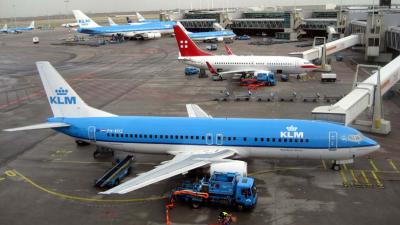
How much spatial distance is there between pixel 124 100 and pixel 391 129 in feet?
117

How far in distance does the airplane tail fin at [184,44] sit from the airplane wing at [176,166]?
44.8 metres

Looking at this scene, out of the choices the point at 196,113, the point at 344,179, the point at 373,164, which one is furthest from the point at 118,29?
the point at 344,179

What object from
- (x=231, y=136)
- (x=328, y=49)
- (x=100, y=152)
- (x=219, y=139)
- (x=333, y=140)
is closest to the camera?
(x=333, y=140)

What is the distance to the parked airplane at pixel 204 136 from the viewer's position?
29.0 metres

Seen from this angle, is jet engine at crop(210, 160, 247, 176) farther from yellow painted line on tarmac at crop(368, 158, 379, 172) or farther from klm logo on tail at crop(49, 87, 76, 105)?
klm logo on tail at crop(49, 87, 76, 105)

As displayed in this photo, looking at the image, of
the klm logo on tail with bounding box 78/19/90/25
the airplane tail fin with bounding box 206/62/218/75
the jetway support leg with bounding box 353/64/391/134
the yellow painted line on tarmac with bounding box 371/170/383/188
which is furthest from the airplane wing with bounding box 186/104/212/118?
the klm logo on tail with bounding box 78/19/90/25

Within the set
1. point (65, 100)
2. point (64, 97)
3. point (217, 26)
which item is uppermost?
point (217, 26)

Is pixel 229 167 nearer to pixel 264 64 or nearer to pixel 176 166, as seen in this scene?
pixel 176 166

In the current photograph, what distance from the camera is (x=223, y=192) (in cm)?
2509

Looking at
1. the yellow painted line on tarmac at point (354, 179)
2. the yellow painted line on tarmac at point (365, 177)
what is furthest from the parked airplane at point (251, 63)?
the yellow painted line on tarmac at point (365, 177)

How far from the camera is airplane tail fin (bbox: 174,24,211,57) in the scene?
72.1 metres

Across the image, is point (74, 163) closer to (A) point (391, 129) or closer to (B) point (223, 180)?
(B) point (223, 180)

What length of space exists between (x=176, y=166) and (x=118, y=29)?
13800 centimetres

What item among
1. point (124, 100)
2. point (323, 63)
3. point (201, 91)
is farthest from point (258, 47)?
point (124, 100)
